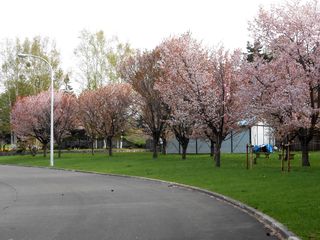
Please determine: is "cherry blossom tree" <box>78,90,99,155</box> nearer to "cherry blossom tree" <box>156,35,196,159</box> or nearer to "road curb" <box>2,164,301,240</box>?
"cherry blossom tree" <box>156,35,196,159</box>

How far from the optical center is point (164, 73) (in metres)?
38.2

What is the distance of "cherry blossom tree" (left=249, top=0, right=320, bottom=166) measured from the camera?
2570cm

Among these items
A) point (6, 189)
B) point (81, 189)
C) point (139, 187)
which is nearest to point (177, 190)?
point (139, 187)

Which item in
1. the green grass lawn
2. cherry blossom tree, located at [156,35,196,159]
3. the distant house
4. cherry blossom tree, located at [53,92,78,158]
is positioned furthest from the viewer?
cherry blossom tree, located at [53,92,78,158]

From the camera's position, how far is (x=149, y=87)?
40969 millimetres

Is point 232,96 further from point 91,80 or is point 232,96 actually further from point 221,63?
point 91,80

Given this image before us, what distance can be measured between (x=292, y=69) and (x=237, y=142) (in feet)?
82.2

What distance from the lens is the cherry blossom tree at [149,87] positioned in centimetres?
4084

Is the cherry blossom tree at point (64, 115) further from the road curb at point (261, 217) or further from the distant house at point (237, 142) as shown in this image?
the road curb at point (261, 217)

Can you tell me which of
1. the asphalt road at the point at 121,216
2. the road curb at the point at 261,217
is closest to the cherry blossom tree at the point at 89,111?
the asphalt road at the point at 121,216

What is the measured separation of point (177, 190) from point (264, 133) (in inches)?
1454

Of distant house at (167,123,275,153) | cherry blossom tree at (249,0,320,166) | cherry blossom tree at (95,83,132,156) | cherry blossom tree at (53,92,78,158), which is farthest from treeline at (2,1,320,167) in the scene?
cherry blossom tree at (53,92,78,158)

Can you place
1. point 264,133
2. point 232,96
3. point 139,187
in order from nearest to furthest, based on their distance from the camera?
point 139,187 < point 232,96 < point 264,133

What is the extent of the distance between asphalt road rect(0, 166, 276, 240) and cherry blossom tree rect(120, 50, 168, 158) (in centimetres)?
2221
